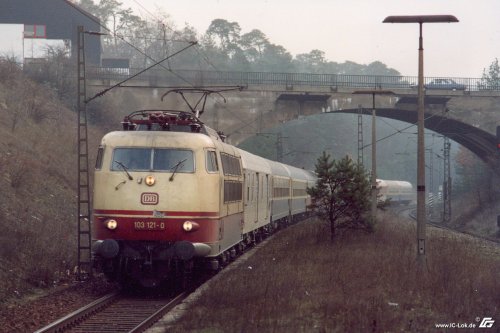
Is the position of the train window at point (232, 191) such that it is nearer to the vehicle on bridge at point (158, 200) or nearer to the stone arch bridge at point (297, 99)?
the vehicle on bridge at point (158, 200)

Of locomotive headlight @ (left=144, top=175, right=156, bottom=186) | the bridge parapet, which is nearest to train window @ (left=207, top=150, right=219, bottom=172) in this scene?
locomotive headlight @ (left=144, top=175, right=156, bottom=186)

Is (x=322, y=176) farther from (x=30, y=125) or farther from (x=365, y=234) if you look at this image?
(x=30, y=125)

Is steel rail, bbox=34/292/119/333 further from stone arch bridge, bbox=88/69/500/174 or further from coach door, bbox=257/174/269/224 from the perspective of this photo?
stone arch bridge, bbox=88/69/500/174

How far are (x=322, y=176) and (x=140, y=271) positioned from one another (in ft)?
41.9

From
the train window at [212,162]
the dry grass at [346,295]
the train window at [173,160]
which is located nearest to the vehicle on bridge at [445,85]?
the dry grass at [346,295]

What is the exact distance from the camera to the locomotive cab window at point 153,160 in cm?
1593

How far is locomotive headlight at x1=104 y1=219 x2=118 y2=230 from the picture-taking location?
614 inches

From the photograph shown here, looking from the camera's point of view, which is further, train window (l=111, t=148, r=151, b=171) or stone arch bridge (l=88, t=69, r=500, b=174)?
stone arch bridge (l=88, t=69, r=500, b=174)

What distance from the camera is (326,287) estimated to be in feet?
51.9

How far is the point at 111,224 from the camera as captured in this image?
1560cm

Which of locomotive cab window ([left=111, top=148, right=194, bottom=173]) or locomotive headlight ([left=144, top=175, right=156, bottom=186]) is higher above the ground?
locomotive cab window ([left=111, top=148, right=194, bottom=173])

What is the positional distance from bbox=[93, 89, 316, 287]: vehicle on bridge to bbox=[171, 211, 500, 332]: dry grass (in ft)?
3.80

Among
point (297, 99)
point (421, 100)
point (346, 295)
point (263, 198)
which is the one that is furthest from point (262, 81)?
point (346, 295)

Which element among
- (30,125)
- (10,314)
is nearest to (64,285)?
Answer: (10,314)
